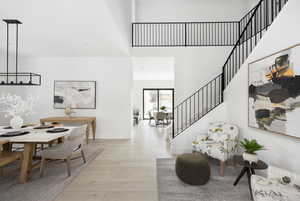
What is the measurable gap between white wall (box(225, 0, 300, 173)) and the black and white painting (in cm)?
12

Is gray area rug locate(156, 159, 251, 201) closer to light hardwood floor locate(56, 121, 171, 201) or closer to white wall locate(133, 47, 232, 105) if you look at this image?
light hardwood floor locate(56, 121, 171, 201)

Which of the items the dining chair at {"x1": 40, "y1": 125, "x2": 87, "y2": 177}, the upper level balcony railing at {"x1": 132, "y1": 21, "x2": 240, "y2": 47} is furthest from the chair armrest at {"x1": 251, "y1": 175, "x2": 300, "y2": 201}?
the upper level balcony railing at {"x1": 132, "y1": 21, "x2": 240, "y2": 47}

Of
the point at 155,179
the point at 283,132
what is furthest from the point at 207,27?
the point at 155,179

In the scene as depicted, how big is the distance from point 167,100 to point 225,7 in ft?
19.8

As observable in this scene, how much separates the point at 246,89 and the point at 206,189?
2.02 metres

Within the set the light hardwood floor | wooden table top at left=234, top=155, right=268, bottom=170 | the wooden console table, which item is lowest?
the light hardwood floor

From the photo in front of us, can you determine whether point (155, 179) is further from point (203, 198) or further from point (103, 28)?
point (103, 28)

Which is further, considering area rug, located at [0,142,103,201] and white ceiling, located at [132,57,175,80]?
white ceiling, located at [132,57,175,80]

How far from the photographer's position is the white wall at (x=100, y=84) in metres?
4.68

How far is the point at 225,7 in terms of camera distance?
5.45 m

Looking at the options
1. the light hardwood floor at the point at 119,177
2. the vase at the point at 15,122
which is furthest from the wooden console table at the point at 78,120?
the vase at the point at 15,122

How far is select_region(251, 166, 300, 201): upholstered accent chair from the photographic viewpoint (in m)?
1.26

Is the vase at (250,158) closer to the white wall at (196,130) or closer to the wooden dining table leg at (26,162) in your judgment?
the white wall at (196,130)

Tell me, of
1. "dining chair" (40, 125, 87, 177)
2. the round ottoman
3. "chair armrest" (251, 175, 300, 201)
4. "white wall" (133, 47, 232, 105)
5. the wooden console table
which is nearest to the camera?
"chair armrest" (251, 175, 300, 201)
